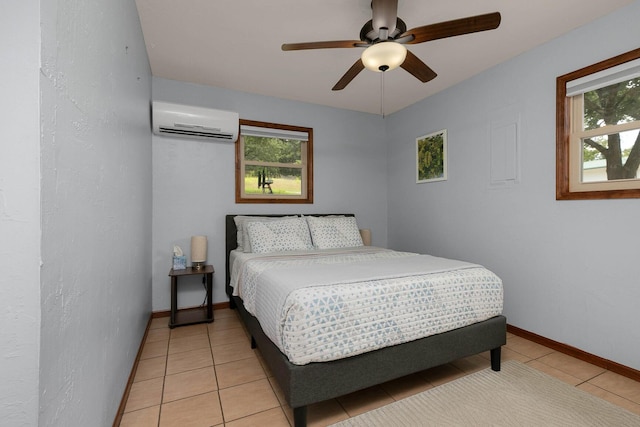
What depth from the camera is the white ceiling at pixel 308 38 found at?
2064mm

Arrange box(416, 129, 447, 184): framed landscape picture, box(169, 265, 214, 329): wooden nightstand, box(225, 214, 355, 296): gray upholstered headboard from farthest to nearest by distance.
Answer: box(416, 129, 447, 184): framed landscape picture, box(225, 214, 355, 296): gray upholstered headboard, box(169, 265, 214, 329): wooden nightstand

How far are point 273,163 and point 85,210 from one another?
2885 mm

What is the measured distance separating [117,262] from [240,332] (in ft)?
5.14

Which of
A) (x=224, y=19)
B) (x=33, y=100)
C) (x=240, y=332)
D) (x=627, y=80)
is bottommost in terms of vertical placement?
(x=240, y=332)

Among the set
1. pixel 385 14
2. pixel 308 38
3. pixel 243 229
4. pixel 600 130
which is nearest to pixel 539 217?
pixel 600 130

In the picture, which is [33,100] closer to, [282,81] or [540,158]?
[282,81]

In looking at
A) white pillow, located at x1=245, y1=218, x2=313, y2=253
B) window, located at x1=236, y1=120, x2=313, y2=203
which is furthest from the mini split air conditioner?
white pillow, located at x1=245, y1=218, x2=313, y2=253

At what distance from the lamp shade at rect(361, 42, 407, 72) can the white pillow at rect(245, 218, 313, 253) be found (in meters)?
1.86

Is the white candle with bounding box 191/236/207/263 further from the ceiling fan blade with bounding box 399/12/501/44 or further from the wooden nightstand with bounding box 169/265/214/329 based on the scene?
the ceiling fan blade with bounding box 399/12/501/44

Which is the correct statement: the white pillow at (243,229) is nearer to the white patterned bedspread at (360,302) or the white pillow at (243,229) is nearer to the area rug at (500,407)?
the white patterned bedspread at (360,302)

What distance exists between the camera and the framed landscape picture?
350 cm

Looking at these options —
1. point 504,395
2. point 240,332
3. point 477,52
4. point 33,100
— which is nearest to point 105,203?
point 33,100

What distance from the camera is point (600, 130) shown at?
7.28 feet

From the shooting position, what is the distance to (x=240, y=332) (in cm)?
276
